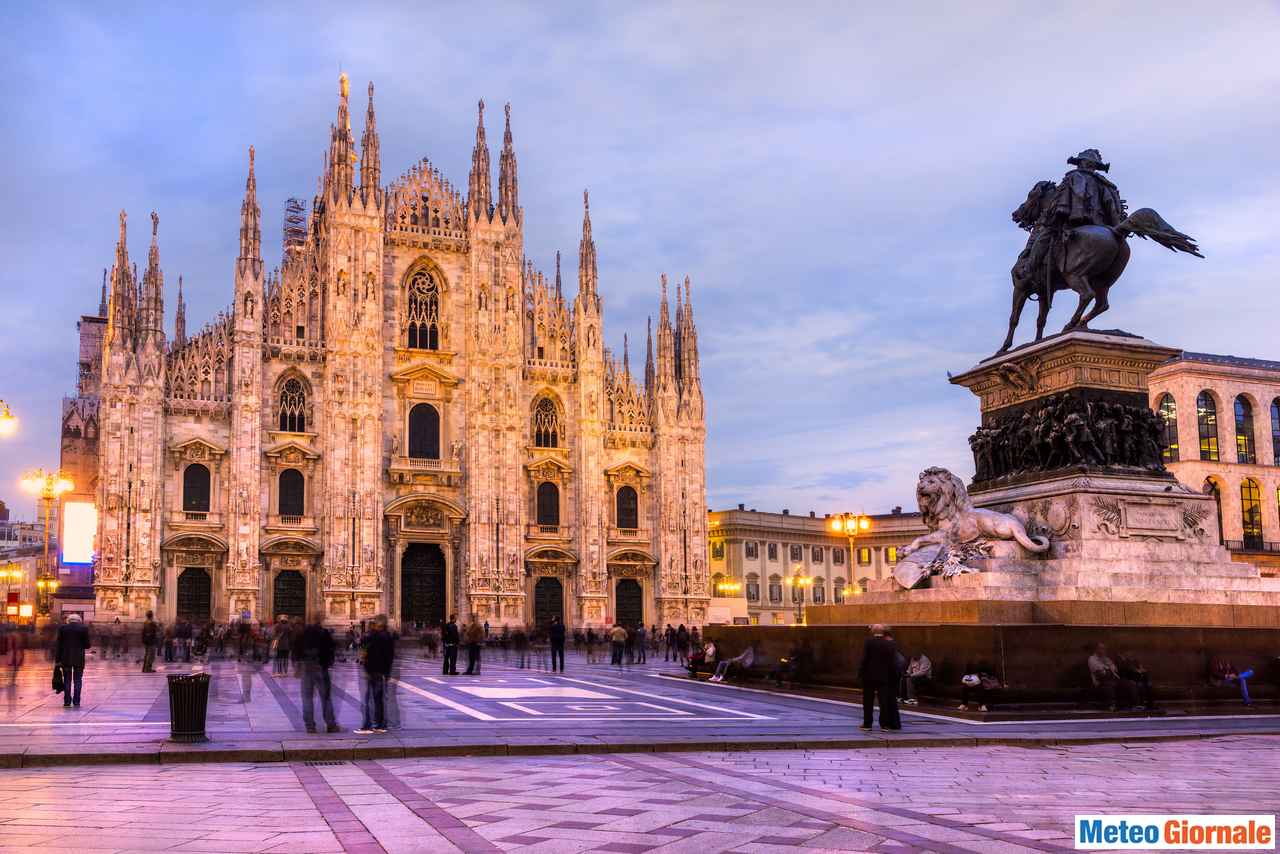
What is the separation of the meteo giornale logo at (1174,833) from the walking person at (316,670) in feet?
30.5

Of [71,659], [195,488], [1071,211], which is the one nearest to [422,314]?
[195,488]

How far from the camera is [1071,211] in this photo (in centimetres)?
1816

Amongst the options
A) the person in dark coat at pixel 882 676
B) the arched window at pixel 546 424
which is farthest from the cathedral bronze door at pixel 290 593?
the person in dark coat at pixel 882 676

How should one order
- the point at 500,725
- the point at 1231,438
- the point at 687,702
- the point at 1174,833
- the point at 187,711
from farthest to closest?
the point at 1231,438, the point at 687,702, the point at 500,725, the point at 187,711, the point at 1174,833

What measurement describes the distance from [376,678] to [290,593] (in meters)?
36.7

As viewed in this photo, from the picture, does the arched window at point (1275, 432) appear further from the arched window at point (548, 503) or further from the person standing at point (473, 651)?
the person standing at point (473, 651)

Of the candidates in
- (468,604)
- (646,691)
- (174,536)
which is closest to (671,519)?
(468,604)

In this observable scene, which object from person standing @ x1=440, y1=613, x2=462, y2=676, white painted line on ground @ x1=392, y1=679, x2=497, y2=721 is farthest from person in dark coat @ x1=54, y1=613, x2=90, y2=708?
person standing @ x1=440, y1=613, x2=462, y2=676

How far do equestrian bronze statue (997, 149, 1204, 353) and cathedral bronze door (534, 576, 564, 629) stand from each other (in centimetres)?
3638

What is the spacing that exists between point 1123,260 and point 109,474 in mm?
39106

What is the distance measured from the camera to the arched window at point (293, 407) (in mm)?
50062

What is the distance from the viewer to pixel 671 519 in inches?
2143

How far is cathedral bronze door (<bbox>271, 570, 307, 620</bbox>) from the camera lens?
4906 cm

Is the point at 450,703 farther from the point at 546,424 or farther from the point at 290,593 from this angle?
the point at 546,424
